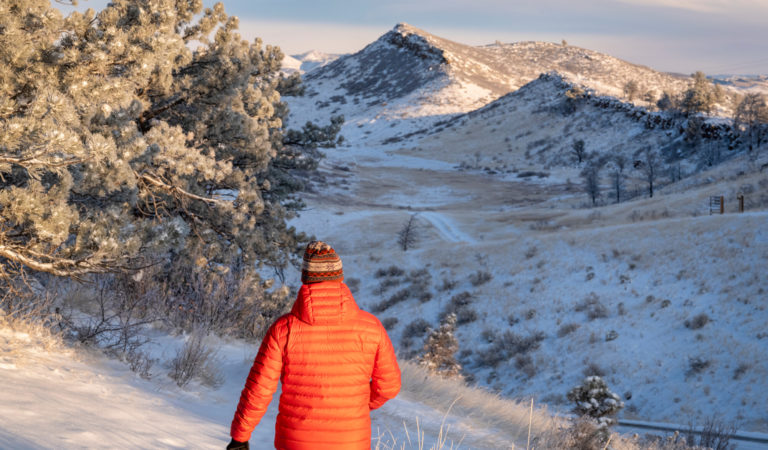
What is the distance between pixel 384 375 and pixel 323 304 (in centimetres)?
58

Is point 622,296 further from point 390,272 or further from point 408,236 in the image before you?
point 408,236

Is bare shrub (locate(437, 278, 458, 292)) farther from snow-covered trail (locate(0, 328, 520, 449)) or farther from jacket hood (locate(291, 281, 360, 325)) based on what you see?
jacket hood (locate(291, 281, 360, 325))

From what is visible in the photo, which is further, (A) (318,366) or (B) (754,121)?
(B) (754,121)

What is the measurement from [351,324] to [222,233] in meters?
9.01

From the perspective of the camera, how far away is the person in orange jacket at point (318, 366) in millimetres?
2889

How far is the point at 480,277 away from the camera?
2289 centimetres

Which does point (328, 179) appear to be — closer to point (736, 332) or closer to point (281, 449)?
point (736, 332)

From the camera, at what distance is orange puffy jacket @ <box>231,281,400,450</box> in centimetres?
289

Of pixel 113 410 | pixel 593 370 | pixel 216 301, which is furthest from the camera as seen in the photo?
pixel 593 370

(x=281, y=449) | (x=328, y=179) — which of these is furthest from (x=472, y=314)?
(x=328, y=179)

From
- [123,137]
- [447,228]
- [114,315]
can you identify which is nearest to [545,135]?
[447,228]

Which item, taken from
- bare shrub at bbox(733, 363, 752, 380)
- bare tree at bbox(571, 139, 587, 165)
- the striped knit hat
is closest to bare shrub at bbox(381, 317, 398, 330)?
bare shrub at bbox(733, 363, 752, 380)

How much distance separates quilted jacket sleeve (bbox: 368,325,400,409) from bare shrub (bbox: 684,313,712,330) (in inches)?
633

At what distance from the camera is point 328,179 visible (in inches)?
2014
